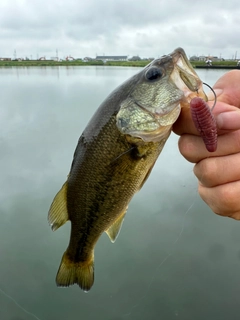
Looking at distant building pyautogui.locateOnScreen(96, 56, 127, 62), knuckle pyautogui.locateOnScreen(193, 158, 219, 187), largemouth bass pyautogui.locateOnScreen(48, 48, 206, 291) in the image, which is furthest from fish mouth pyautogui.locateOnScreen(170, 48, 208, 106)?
distant building pyautogui.locateOnScreen(96, 56, 127, 62)

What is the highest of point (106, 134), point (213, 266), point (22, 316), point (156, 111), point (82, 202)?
point (156, 111)

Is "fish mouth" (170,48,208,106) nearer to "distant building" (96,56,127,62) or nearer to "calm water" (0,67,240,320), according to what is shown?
"calm water" (0,67,240,320)

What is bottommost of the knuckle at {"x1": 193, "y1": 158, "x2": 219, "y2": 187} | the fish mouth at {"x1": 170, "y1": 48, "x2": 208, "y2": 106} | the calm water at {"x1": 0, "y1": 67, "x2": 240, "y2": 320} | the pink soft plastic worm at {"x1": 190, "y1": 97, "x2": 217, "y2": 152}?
the calm water at {"x1": 0, "y1": 67, "x2": 240, "y2": 320}

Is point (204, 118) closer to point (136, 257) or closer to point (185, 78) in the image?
point (185, 78)

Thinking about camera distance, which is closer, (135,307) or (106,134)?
(106,134)

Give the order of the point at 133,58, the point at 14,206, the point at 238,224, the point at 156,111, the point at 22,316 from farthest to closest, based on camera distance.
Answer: the point at 133,58 → the point at 14,206 → the point at 238,224 → the point at 22,316 → the point at 156,111

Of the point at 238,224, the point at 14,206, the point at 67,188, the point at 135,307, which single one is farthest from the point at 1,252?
the point at 238,224

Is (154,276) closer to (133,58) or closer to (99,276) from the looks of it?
(99,276)
